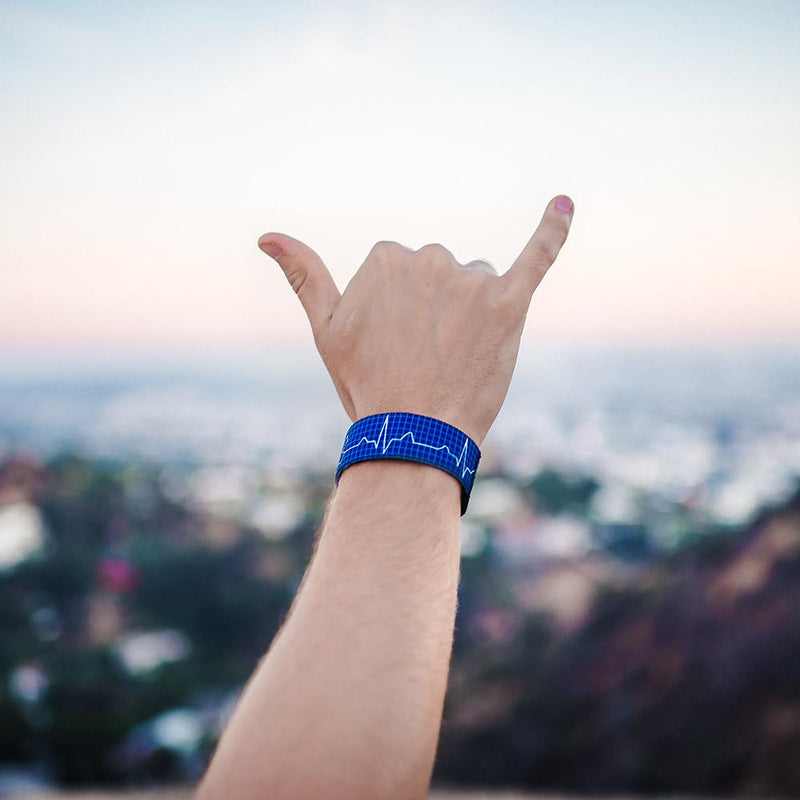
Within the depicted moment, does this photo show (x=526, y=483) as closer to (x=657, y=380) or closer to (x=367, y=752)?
(x=657, y=380)

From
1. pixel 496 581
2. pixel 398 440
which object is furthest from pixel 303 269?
pixel 496 581

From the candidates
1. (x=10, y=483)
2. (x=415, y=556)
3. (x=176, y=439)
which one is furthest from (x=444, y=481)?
(x=10, y=483)

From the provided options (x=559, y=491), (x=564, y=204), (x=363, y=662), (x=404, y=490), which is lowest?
(x=363, y=662)

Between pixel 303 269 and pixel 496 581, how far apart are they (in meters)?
2.76

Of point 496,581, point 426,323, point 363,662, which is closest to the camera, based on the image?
point 363,662

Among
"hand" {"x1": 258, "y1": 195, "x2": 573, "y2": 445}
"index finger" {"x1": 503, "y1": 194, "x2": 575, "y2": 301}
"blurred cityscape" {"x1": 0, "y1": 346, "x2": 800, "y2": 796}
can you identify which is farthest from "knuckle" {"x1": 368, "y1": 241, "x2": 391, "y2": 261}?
"blurred cityscape" {"x1": 0, "y1": 346, "x2": 800, "y2": 796}

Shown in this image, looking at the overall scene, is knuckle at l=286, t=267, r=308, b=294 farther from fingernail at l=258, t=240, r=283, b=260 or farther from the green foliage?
the green foliage

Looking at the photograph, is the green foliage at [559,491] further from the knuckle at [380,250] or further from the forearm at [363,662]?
the forearm at [363,662]

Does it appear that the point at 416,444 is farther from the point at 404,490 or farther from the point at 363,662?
the point at 363,662

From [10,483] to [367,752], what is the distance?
3799 millimetres

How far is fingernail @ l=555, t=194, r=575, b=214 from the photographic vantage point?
2.31 ft

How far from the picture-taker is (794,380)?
3385 mm

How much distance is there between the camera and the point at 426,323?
26.2 inches

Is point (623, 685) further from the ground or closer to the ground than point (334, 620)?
further from the ground
